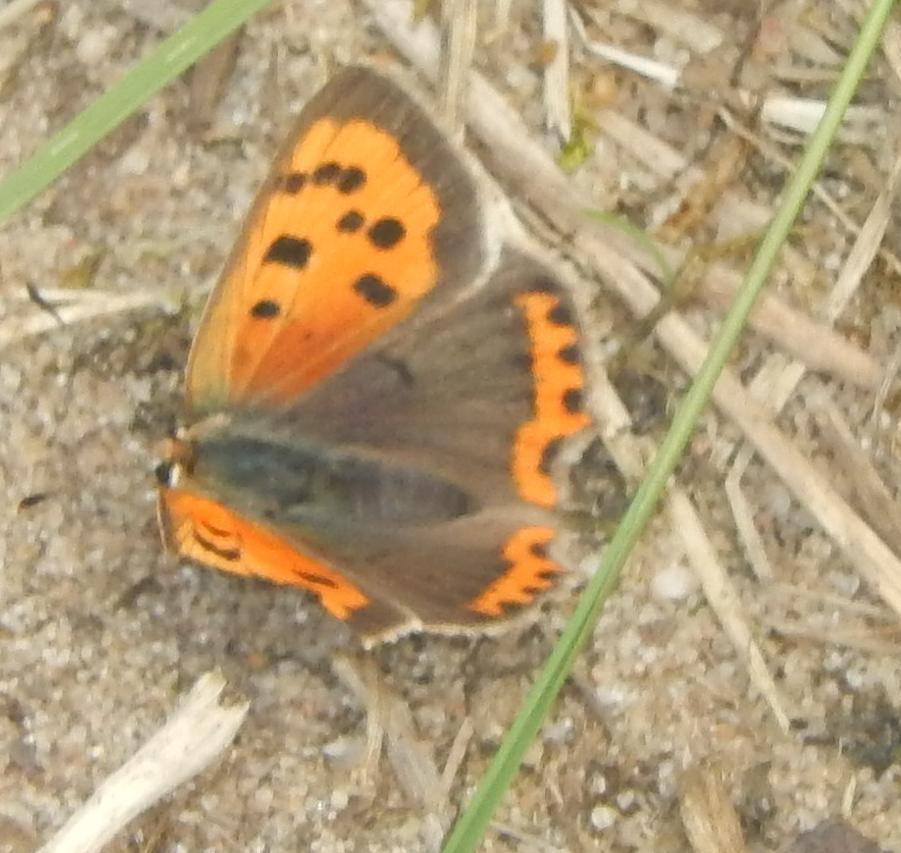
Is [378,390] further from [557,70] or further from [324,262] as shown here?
[557,70]

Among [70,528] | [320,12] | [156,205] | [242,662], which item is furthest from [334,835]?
[320,12]

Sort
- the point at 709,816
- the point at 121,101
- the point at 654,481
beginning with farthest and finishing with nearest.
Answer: the point at 709,816
the point at 654,481
the point at 121,101

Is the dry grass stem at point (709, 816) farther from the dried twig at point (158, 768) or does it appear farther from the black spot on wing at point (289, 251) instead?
the black spot on wing at point (289, 251)

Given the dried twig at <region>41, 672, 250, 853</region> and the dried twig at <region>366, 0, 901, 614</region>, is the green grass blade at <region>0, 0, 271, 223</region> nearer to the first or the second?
the dried twig at <region>366, 0, 901, 614</region>

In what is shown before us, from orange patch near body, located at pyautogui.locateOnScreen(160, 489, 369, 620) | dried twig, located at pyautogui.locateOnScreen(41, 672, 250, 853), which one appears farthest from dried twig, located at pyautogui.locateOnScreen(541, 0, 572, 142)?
dried twig, located at pyautogui.locateOnScreen(41, 672, 250, 853)

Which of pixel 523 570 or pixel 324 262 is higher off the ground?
pixel 324 262

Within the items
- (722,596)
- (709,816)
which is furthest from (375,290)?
(709,816)

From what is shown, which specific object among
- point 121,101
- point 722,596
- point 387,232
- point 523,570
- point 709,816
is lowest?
point 709,816
